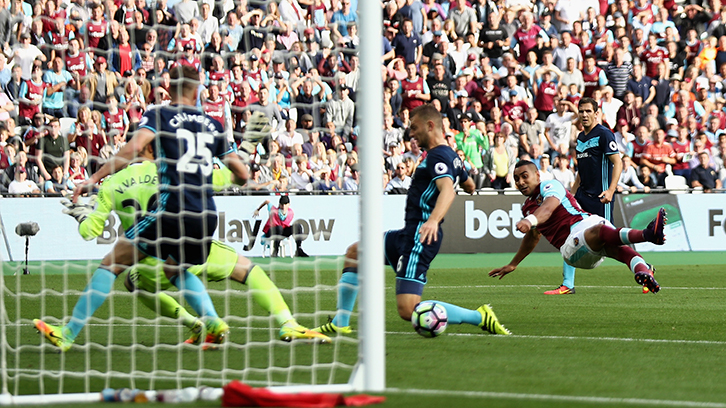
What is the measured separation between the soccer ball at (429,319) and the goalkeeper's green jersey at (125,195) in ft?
6.83

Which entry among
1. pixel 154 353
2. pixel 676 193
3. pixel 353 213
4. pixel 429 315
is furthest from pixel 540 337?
pixel 676 193

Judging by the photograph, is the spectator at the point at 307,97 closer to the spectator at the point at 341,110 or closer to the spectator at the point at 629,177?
the spectator at the point at 341,110

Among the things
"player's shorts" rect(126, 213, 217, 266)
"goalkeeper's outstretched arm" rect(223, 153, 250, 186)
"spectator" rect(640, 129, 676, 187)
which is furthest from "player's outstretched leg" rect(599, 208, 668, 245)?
"spectator" rect(640, 129, 676, 187)

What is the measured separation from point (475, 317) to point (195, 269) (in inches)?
82.3

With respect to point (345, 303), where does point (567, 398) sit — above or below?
below

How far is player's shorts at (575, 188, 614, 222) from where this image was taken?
11.2 metres

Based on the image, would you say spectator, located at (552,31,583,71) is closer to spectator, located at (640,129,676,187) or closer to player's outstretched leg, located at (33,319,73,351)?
spectator, located at (640,129,676,187)

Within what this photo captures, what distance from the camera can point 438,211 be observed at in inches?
264

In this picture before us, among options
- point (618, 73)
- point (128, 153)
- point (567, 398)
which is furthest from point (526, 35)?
point (567, 398)

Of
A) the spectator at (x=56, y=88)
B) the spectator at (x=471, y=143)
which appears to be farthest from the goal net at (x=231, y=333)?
the spectator at (x=471, y=143)

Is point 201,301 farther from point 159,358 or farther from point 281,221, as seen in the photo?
point 281,221

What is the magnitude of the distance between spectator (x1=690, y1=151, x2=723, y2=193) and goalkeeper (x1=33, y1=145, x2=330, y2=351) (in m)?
14.9

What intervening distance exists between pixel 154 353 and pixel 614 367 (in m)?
2.90

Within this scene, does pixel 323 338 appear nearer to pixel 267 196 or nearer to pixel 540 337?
pixel 540 337
